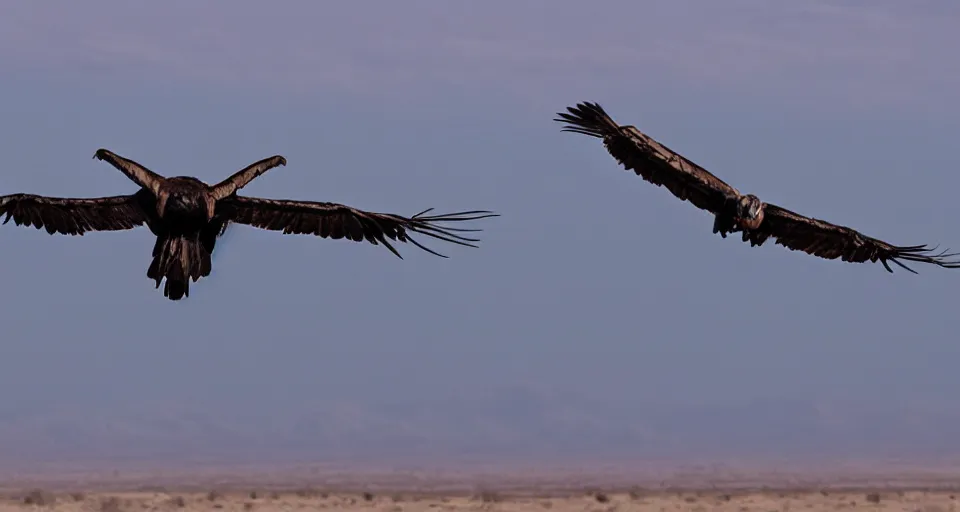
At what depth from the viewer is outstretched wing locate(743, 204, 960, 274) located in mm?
35438

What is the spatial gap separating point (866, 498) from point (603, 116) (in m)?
40.6

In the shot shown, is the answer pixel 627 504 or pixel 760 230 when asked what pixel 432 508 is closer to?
pixel 627 504

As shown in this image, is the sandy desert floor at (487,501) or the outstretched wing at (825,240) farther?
the sandy desert floor at (487,501)

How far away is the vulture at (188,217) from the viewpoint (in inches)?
1185

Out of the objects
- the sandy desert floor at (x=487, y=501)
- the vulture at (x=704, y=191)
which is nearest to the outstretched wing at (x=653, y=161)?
the vulture at (x=704, y=191)

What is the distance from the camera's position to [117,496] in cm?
6938

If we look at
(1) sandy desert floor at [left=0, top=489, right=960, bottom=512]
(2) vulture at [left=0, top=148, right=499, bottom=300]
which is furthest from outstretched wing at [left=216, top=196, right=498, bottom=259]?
(1) sandy desert floor at [left=0, top=489, right=960, bottom=512]

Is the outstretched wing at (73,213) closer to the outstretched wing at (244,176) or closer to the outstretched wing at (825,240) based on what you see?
the outstretched wing at (244,176)

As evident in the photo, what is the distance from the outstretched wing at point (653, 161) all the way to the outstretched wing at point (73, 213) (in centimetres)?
737

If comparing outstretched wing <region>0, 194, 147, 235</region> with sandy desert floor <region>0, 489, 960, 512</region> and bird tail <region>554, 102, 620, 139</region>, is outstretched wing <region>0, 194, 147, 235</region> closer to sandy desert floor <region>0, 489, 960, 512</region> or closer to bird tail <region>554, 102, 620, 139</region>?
bird tail <region>554, 102, 620, 139</region>

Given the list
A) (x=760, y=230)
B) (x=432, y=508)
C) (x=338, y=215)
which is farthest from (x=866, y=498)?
(x=338, y=215)

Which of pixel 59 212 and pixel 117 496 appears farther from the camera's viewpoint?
pixel 117 496

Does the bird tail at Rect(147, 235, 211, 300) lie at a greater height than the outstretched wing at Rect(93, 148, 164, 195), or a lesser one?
lesser

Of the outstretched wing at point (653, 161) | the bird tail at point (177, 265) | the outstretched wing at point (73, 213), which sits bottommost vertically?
the bird tail at point (177, 265)
